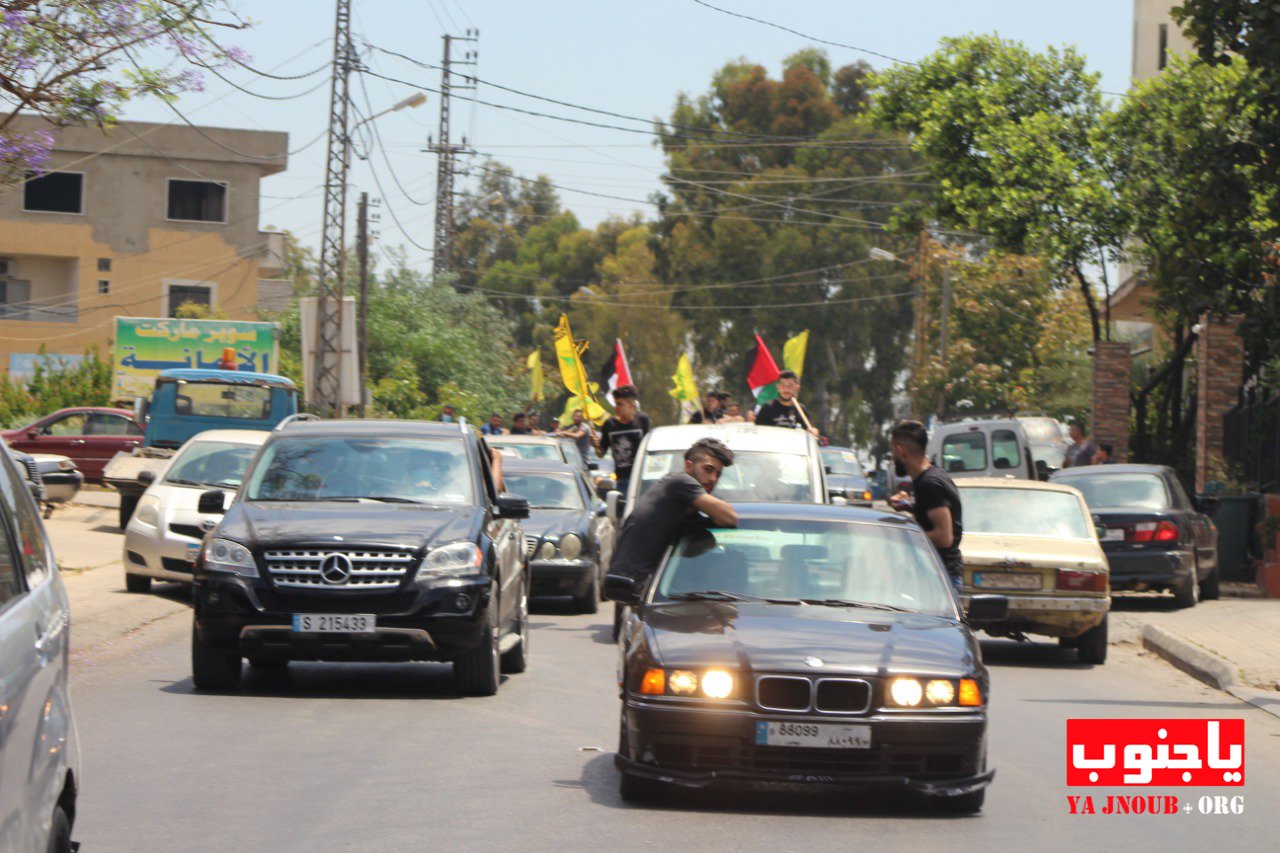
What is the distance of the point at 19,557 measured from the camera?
17.4 feet

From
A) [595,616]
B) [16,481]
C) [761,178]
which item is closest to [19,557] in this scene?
[16,481]

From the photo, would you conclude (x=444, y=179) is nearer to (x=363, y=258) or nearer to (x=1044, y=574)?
(x=363, y=258)

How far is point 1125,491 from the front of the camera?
22.1 m

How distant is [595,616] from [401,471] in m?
6.81

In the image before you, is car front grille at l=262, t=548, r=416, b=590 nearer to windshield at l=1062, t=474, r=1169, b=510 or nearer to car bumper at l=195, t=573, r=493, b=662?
car bumper at l=195, t=573, r=493, b=662

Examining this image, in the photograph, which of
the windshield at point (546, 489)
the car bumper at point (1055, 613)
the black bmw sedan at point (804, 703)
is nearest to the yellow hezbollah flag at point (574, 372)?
the windshield at point (546, 489)

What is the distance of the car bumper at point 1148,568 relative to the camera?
824 inches

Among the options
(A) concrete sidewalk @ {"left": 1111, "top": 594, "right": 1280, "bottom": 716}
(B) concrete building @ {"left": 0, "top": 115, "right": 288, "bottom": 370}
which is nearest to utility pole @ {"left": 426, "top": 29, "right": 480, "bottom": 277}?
(B) concrete building @ {"left": 0, "top": 115, "right": 288, "bottom": 370}

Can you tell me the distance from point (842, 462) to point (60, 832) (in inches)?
1319

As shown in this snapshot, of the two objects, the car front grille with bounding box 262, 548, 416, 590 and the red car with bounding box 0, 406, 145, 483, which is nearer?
the car front grille with bounding box 262, 548, 416, 590

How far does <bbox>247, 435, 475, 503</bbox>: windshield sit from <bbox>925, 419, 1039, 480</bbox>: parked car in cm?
1808

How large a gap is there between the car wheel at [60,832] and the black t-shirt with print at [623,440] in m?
13.5

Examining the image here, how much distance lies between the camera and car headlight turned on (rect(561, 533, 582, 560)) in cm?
1892

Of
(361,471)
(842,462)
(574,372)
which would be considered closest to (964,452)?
(842,462)
